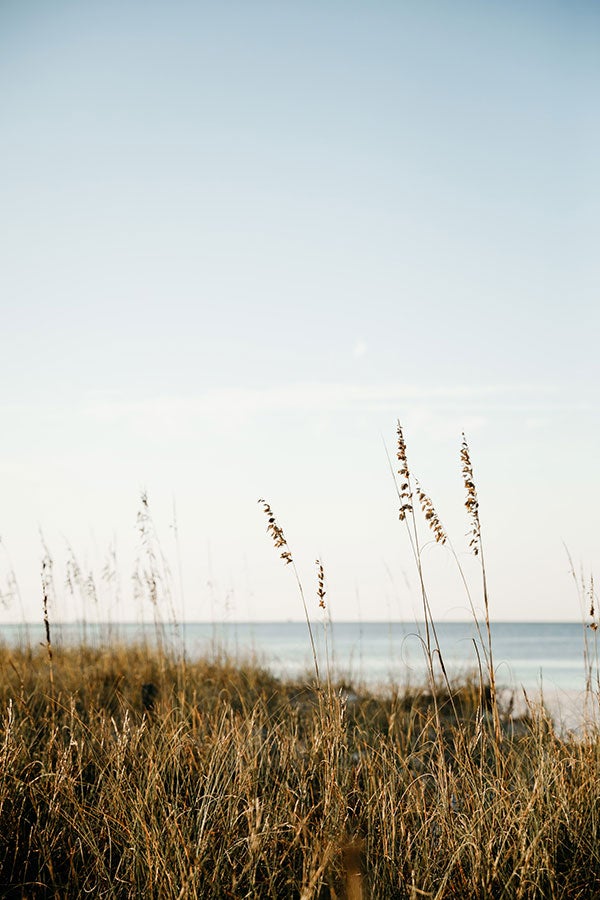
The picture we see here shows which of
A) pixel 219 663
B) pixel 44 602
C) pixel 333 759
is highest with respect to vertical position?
pixel 44 602

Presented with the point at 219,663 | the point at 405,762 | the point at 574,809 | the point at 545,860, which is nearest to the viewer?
the point at 545,860

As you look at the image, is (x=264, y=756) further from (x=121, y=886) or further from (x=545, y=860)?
(x=545, y=860)

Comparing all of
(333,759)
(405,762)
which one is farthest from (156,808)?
(405,762)

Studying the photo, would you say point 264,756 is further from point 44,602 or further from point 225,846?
point 44,602

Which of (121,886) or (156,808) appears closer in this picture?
(121,886)

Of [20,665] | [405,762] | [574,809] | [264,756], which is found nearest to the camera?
[574,809]

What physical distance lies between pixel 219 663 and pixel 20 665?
178 centimetres

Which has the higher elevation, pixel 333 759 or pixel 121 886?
pixel 333 759

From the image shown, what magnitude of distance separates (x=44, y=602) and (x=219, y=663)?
4.17 m

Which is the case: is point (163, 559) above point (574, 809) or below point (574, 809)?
above

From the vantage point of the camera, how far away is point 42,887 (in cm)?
247

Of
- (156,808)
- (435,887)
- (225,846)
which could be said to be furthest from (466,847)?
(156,808)

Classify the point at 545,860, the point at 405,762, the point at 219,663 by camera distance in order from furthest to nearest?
1. the point at 219,663
2. the point at 405,762
3. the point at 545,860

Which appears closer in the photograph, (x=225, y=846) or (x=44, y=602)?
(x=225, y=846)
